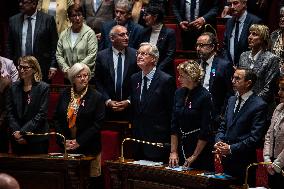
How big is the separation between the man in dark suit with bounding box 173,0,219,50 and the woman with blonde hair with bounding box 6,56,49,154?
4.54 feet

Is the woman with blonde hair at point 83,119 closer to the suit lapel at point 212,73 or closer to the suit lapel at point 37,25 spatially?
the suit lapel at point 212,73

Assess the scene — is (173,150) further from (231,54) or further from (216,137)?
(231,54)

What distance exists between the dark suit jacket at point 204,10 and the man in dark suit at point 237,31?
1.12 feet

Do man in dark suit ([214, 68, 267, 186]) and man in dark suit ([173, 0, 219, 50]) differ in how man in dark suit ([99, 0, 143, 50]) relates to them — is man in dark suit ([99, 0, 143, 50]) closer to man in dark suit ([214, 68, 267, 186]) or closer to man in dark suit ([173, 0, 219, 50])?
man in dark suit ([173, 0, 219, 50])

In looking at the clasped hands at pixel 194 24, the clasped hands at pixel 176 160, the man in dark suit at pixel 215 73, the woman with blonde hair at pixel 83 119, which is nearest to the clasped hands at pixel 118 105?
the woman with blonde hair at pixel 83 119

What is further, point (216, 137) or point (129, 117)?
point (129, 117)

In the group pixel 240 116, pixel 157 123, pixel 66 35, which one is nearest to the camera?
pixel 240 116

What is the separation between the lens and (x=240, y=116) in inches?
173

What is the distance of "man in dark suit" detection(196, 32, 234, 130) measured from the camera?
502 cm

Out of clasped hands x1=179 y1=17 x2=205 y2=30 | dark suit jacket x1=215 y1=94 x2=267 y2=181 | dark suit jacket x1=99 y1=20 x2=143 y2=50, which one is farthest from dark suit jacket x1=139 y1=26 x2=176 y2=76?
dark suit jacket x1=215 y1=94 x2=267 y2=181

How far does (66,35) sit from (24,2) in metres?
0.47

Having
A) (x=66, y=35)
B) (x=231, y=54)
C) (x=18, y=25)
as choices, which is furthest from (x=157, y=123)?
(x=18, y=25)

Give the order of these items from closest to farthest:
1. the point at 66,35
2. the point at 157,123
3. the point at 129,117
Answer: the point at 157,123
the point at 129,117
the point at 66,35

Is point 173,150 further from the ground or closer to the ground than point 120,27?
closer to the ground
